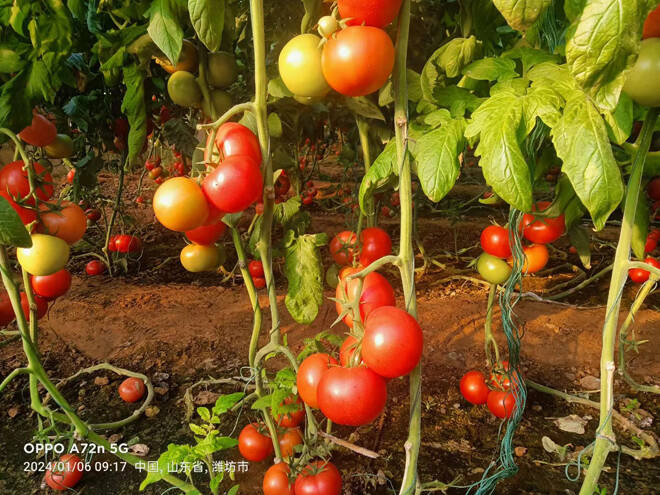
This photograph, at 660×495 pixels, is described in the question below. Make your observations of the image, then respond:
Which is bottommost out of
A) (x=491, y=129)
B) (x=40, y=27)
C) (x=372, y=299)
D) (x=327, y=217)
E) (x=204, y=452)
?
(x=327, y=217)

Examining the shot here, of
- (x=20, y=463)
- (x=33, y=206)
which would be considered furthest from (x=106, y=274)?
(x=33, y=206)

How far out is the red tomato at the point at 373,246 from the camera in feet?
4.10

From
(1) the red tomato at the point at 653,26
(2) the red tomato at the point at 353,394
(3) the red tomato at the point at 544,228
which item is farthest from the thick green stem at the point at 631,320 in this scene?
(2) the red tomato at the point at 353,394

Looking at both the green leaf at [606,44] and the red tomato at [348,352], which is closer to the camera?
the green leaf at [606,44]

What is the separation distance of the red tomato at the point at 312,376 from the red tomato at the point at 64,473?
84 centimetres

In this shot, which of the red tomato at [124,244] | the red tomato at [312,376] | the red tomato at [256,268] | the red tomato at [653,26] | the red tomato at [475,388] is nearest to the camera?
the red tomato at [653,26]

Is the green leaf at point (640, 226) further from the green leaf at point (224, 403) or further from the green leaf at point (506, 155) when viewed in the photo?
the green leaf at point (224, 403)

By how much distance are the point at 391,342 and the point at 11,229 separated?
67 cm

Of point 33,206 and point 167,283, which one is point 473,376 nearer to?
point 33,206

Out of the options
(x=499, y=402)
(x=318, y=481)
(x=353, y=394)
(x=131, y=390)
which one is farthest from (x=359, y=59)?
(x=131, y=390)

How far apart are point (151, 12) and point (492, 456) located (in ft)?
4.68

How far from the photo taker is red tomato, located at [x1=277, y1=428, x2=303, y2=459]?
3.61 feet

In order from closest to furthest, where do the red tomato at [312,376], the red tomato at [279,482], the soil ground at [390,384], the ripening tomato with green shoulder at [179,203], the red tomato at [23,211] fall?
the ripening tomato with green shoulder at [179,203]
the red tomato at [312,376]
the red tomato at [23,211]
the red tomato at [279,482]
the soil ground at [390,384]

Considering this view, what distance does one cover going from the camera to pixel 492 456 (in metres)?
1.24
